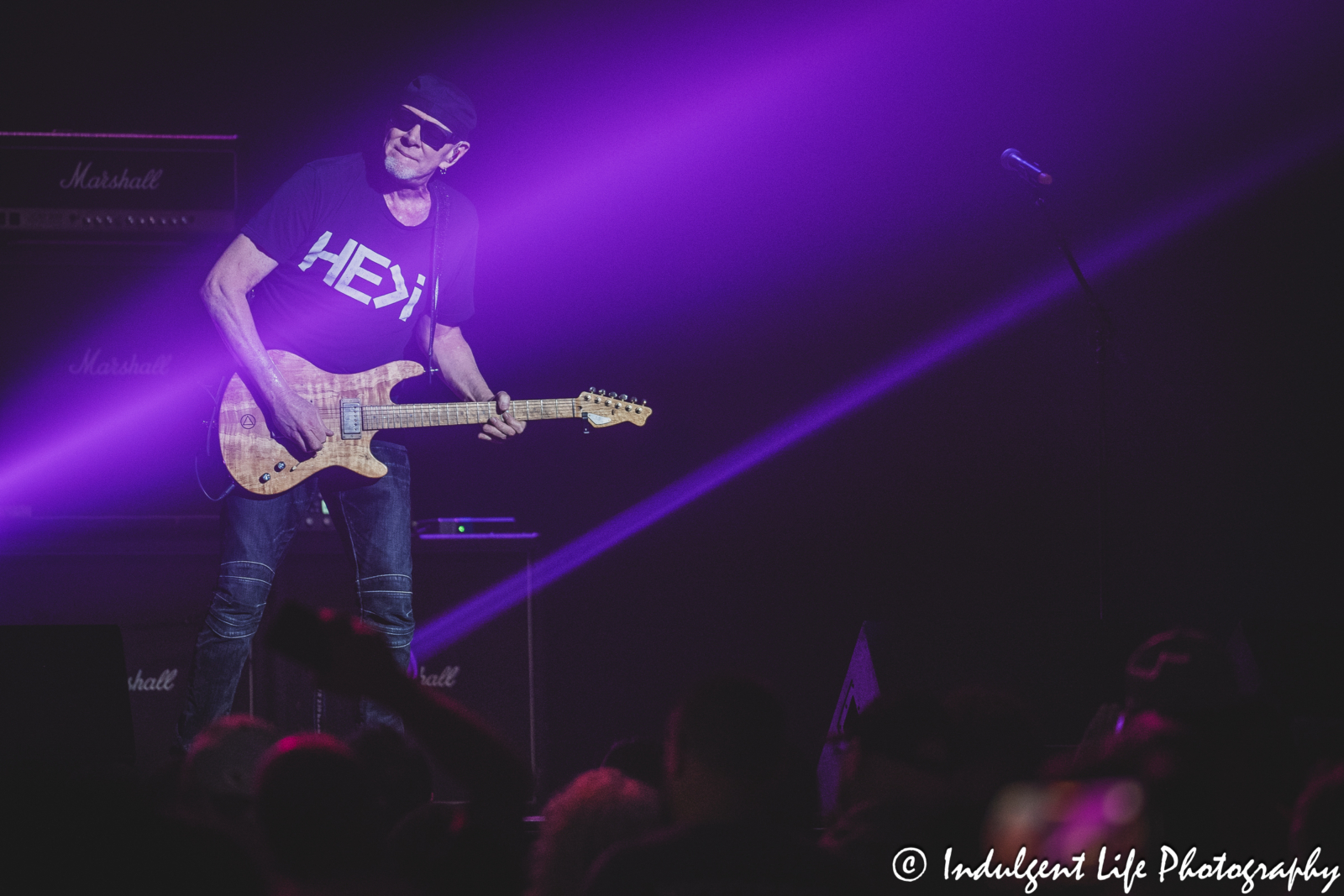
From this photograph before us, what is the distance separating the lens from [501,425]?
4.48 meters

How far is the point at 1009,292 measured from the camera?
5.63 meters

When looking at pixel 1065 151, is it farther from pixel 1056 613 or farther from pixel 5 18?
pixel 5 18

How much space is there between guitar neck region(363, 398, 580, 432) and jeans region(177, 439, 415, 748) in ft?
0.28


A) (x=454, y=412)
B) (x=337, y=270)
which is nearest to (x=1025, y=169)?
(x=454, y=412)

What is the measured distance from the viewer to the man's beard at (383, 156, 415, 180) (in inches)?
173

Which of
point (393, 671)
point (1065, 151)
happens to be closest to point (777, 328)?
point (1065, 151)

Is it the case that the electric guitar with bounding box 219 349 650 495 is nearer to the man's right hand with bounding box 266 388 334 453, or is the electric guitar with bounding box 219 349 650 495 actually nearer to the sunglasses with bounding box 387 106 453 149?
the man's right hand with bounding box 266 388 334 453

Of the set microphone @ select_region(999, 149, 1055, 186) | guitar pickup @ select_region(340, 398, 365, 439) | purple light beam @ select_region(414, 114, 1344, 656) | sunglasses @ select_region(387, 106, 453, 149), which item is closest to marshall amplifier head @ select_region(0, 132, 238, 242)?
sunglasses @ select_region(387, 106, 453, 149)

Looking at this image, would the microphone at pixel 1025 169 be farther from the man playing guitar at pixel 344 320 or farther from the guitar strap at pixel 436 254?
the guitar strap at pixel 436 254

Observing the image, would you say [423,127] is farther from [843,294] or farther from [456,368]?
[843,294]

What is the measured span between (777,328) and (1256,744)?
3703mm

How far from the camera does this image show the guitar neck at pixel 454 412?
13.9 ft

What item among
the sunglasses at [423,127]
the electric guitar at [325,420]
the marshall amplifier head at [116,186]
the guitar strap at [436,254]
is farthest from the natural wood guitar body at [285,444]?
the marshall amplifier head at [116,186]

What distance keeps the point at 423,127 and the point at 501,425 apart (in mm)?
1094
